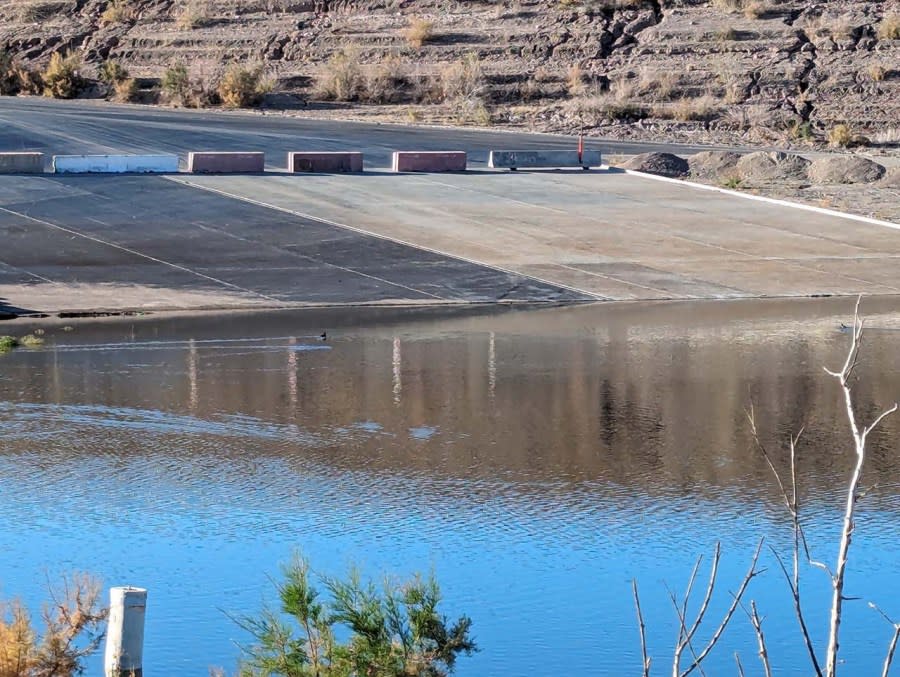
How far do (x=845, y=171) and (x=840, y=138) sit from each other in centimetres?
1204

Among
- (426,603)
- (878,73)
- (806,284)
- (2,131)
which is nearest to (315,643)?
Answer: (426,603)

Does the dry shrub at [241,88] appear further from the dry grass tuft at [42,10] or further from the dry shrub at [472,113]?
the dry grass tuft at [42,10]

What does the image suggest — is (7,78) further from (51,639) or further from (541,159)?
(51,639)

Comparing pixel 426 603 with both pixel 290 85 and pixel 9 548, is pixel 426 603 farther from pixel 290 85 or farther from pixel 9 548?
pixel 290 85

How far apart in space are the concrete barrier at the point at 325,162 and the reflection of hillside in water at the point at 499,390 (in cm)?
1489

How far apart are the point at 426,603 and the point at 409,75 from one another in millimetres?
57275

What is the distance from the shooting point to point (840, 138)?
51.3 metres

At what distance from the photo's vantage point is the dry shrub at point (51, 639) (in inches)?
267

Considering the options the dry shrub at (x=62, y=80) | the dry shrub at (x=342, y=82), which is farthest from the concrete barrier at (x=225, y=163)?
the dry shrub at (x=62, y=80)

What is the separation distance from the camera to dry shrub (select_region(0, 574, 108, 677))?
6770 mm

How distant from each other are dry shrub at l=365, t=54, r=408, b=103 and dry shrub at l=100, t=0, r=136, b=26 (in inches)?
644

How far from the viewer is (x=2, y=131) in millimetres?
44312

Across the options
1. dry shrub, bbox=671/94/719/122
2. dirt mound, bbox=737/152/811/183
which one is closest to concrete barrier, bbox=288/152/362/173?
dirt mound, bbox=737/152/811/183

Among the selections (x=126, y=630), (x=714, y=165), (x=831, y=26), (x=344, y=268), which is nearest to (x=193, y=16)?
(x=831, y=26)
